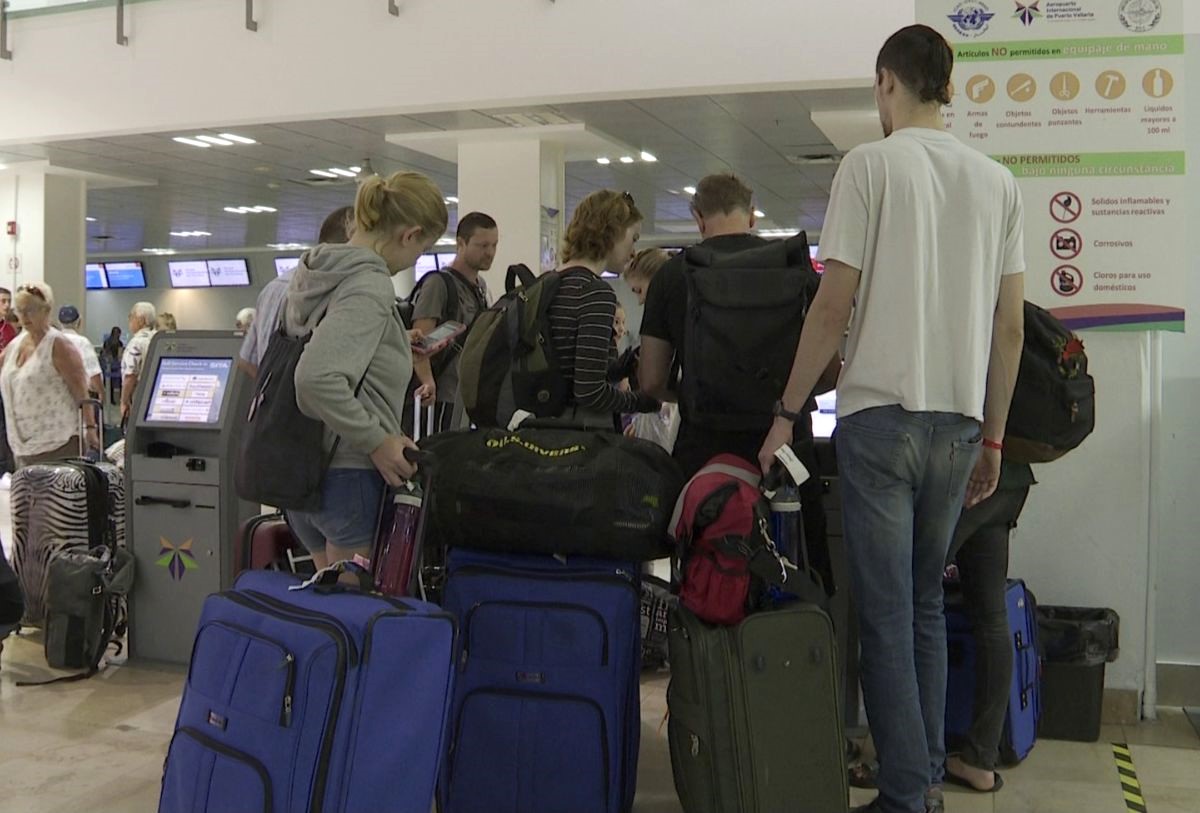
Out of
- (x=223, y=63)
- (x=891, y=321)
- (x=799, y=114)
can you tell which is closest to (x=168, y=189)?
(x=223, y=63)

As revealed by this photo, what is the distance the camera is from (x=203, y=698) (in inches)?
85.4

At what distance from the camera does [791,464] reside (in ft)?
7.69

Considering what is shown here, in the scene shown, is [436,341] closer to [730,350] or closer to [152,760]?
[730,350]

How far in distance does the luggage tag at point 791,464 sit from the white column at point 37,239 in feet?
35.0

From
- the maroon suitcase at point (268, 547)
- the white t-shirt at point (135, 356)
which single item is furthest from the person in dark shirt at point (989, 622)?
the white t-shirt at point (135, 356)

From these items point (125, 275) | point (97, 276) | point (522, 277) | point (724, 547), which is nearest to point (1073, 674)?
point (724, 547)

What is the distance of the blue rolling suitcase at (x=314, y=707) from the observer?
2010mm

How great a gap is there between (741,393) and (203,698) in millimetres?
1297

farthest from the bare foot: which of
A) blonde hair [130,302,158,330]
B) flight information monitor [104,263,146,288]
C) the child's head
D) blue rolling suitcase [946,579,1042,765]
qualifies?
flight information monitor [104,263,146,288]

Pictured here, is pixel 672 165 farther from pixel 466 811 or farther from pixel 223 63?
pixel 466 811

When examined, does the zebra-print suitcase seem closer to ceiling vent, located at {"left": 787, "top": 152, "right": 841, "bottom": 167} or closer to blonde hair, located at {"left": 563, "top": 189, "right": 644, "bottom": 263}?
blonde hair, located at {"left": 563, "top": 189, "right": 644, "bottom": 263}

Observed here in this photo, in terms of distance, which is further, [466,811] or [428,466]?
[466,811]

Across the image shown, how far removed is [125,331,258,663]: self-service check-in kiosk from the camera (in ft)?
13.4

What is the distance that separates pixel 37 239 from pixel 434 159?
13.2 feet
